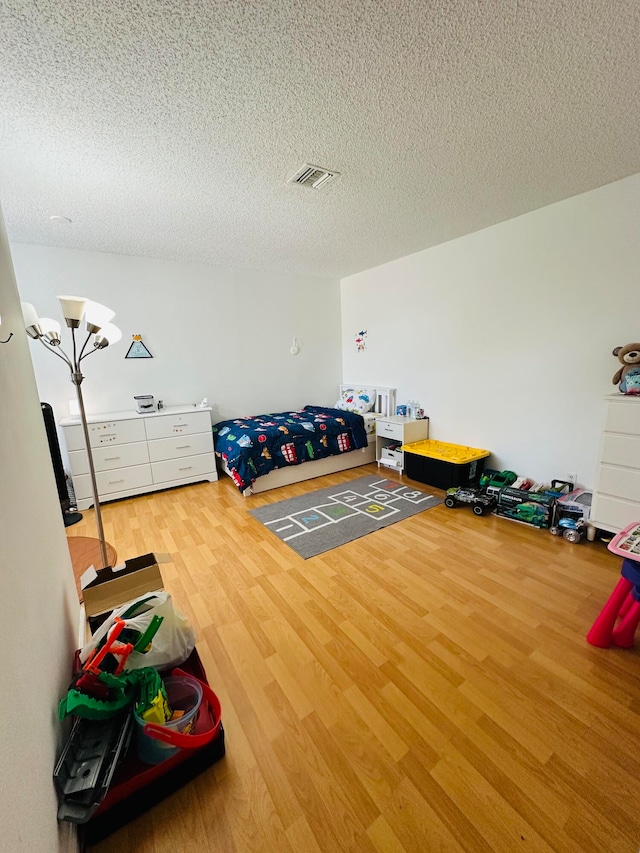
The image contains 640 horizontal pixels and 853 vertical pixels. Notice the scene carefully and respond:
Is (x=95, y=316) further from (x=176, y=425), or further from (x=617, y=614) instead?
(x=617, y=614)

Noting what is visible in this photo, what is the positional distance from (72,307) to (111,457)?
7.31 ft

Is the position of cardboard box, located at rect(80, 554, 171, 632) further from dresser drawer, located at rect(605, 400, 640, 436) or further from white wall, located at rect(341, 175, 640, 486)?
white wall, located at rect(341, 175, 640, 486)

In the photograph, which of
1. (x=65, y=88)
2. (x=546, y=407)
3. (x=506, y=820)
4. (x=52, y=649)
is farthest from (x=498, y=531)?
(x=65, y=88)

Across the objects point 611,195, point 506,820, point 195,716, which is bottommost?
point 506,820

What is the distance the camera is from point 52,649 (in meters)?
1.10

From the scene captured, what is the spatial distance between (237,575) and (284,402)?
3.00m

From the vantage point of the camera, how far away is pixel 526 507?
8.98ft

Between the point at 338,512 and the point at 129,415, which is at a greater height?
the point at 129,415

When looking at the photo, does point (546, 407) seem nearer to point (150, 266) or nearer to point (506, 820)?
point (506, 820)

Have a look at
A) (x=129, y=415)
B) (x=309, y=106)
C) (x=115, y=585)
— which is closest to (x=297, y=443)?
(x=129, y=415)

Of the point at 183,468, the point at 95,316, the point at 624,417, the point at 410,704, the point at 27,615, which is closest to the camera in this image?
the point at 27,615

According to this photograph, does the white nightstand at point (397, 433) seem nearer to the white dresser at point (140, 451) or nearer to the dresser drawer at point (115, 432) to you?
the white dresser at point (140, 451)

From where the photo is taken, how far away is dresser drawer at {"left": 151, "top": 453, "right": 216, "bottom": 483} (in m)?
3.68

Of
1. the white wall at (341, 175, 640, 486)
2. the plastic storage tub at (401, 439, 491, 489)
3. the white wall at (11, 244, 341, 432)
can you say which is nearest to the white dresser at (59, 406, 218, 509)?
the white wall at (11, 244, 341, 432)
